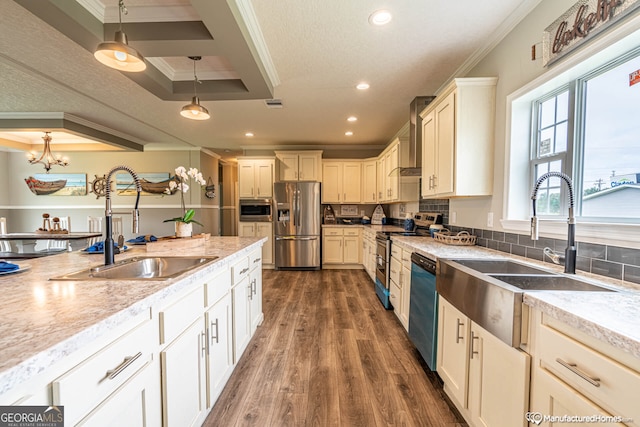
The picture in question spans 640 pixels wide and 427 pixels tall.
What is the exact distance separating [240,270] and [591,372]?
6.29 ft

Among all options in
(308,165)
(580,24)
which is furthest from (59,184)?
(580,24)

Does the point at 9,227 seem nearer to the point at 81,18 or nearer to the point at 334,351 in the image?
the point at 81,18

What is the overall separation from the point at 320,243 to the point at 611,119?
429 centimetres

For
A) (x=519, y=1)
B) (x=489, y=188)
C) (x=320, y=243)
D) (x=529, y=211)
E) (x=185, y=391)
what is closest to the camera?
(x=185, y=391)

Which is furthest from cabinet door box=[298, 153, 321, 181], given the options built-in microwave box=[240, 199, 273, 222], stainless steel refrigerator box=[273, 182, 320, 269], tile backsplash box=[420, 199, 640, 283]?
tile backsplash box=[420, 199, 640, 283]

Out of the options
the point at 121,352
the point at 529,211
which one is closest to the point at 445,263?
the point at 529,211

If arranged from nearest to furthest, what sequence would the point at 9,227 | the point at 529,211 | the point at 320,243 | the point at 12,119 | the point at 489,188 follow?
1. the point at 529,211
2. the point at 489,188
3. the point at 12,119
4. the point at 320,243
5. the point at 9,227

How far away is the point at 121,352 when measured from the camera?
0.82 metres

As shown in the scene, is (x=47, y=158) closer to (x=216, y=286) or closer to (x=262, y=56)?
(x=262, y=56)

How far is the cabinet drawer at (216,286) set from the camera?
1442mm

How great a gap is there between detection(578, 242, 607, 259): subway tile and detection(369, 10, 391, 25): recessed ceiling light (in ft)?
6.31

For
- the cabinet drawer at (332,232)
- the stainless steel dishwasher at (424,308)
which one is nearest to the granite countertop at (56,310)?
the stainless steel dishwasher at (424,308)

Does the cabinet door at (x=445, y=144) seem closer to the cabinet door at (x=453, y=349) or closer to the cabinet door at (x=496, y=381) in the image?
the cabinet door at (x=453, y=349)

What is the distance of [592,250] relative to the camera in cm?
134
